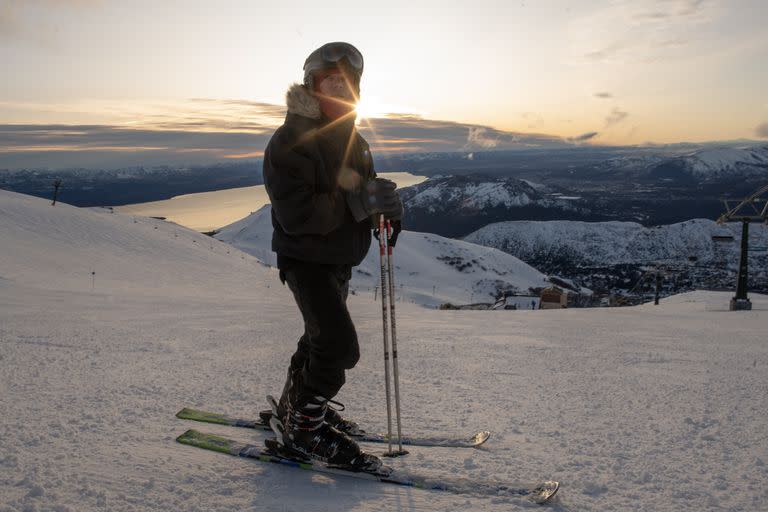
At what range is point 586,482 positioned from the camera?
10.1 feet

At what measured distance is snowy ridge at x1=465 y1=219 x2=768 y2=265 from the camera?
559 feet

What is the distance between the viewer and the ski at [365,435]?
3.69 metres

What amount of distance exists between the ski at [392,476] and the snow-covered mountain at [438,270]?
54.6 m

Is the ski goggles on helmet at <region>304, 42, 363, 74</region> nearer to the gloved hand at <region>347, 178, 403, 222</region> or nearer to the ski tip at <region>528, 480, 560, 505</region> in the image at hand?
the gloved hand at <region>347, 178, 403, 222</region>

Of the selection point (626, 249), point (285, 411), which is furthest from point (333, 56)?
point (626, 249)

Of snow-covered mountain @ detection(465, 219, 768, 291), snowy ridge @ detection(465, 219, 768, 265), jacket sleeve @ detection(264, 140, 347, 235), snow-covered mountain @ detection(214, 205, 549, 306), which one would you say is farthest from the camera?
snowy ridge @ detection(465, 219, 768, 265)

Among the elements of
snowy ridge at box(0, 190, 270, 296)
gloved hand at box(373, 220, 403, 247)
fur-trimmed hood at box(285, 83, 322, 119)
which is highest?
fur-trimmed hood at box(285, 83, 322, 119)

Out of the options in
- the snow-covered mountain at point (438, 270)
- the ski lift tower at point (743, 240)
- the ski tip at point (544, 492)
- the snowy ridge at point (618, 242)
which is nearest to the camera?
the ski tip at point (544, 492)

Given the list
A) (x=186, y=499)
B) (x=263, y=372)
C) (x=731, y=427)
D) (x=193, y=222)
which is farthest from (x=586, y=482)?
(x=193, y=222)

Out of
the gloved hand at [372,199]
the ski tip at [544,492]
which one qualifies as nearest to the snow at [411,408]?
the ski tip at [544,492]

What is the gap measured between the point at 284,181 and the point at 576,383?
3.74 metres

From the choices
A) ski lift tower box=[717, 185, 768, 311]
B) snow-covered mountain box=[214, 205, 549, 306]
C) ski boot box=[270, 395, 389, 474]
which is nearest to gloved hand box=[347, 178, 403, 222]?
ski boot box=[270, 395, 389, 474]

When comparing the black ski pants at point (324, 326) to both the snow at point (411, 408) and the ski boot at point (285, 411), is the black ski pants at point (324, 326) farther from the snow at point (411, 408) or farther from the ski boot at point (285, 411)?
the snow at point (411, 408)

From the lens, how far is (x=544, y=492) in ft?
9.41
